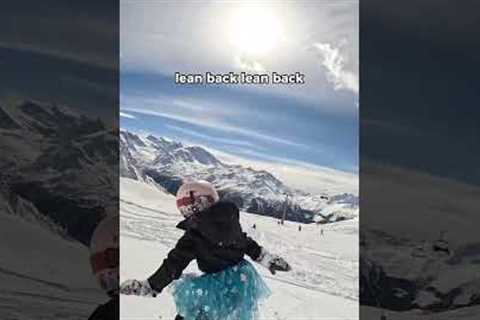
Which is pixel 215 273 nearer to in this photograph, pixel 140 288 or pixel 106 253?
pixel 140 288

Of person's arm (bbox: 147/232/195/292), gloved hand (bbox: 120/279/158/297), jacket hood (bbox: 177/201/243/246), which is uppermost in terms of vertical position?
jacket hood (bbox: 177/201/243/246)

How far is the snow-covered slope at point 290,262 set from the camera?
3062 millimetres

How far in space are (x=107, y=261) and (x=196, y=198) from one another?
0.48 meters

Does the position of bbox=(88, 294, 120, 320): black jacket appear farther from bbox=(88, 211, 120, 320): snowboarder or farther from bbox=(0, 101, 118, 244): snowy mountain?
bbox=(0, 101, 118, 244): snowy mountain

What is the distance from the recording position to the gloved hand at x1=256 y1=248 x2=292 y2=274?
3065 millimetres

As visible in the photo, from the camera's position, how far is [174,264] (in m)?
3.07

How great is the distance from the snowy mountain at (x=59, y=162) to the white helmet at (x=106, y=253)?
0.05 meters

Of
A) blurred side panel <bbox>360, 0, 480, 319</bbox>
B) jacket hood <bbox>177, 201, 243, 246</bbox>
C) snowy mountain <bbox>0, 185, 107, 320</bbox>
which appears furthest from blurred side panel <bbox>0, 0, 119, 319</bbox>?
blurred side panel <bbox>360, 0, 480, 319</bbox>

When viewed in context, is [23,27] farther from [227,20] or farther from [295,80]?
[295,80]

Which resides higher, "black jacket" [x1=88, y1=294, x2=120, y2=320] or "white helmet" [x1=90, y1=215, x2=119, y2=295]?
"white helmet" [x1=90, y1=215, x2=119, y2=295]

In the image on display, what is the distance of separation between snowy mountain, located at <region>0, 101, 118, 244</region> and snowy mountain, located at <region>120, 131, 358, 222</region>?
18 centimetres

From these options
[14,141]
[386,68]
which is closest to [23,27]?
[14,141]

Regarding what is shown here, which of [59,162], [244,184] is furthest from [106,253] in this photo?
[244,184]

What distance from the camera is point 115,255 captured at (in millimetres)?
3115
